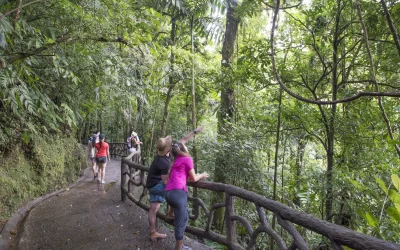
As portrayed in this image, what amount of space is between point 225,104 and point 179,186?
4.48m

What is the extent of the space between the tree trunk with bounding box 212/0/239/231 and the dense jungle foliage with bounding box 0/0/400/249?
0.12 ft

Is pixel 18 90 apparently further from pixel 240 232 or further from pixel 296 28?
pixel 240 232

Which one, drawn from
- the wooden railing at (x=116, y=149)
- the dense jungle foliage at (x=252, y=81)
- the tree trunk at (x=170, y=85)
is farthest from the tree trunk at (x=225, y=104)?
the wooden railing at (x=116, y=149)

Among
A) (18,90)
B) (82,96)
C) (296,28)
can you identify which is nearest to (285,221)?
(18,90)

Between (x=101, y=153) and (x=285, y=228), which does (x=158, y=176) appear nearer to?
(x=285, y=228)

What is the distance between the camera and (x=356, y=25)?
450cm

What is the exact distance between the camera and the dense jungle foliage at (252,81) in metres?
3.68

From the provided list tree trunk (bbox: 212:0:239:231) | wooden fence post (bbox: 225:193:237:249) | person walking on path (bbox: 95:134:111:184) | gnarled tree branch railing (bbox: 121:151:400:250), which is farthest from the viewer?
person walking on path (bbox: 95:134:111:184)

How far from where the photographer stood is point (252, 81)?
6156mm

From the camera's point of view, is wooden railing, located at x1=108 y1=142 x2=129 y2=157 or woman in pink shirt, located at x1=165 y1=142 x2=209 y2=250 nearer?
woman in pink shirt, located at x1=165 y1=142 x2=209 y2=250

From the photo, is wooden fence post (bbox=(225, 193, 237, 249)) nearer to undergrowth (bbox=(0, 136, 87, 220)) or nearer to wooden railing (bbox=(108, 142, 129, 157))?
undergrowth (bbox=(0, 136, 87, 220))

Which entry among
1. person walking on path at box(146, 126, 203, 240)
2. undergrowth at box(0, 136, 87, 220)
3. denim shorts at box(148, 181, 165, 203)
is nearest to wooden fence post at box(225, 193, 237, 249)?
person walking on path at box(146, 126, 203, 240)

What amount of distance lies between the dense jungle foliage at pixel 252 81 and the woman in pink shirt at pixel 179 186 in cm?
167

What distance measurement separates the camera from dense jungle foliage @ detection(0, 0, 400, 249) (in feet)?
12.1
